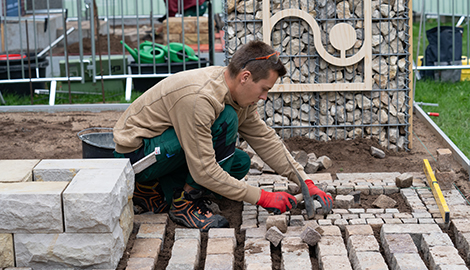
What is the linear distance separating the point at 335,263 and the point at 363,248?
214 mm

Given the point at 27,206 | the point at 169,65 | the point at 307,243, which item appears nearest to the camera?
the point at 27,206

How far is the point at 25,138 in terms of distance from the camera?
532 cm

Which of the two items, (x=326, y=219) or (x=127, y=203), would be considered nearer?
(x=127, y=203)

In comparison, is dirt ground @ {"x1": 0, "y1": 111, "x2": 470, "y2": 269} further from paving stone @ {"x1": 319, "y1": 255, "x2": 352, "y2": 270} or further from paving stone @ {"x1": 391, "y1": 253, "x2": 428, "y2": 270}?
paving stone @ {"x1": 391, "y1": 253, "x2": 428, "y2": 270}

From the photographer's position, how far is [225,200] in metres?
3.80

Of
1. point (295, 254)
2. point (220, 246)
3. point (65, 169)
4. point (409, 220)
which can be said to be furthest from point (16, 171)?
point (409, 220)

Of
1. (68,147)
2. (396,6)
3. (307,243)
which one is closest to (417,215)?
(307,243)

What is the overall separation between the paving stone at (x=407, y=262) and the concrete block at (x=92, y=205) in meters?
1.46

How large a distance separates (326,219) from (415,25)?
10821 millimetres

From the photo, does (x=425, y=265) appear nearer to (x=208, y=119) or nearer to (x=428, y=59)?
(x=208, y=119)

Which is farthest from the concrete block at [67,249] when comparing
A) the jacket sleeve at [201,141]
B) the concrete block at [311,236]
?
the concrete block at [311,236]

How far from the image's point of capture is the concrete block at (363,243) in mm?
2797

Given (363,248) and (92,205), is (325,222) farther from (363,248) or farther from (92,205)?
(92,205)

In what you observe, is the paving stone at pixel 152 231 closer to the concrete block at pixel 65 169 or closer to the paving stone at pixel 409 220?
the concrete block at pixel 65 169
